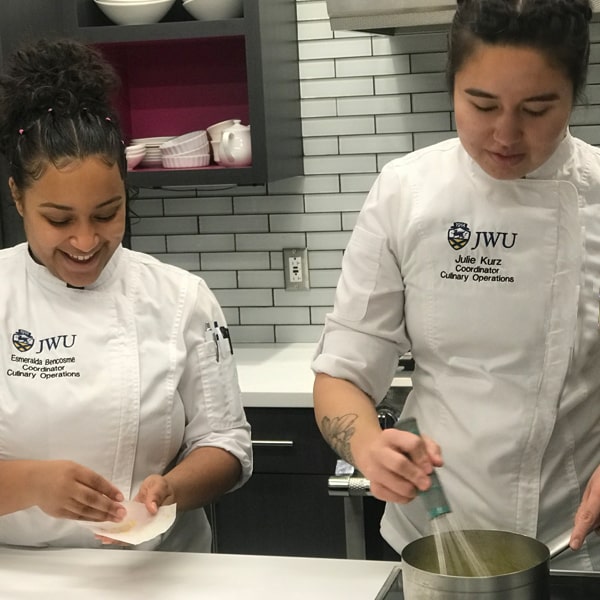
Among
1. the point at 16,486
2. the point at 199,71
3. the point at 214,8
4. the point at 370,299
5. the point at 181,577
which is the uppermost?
the point at 214,8

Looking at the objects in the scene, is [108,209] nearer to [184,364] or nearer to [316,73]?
[184,364]

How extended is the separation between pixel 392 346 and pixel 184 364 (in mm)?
365

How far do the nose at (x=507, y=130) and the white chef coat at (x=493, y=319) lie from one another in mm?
192

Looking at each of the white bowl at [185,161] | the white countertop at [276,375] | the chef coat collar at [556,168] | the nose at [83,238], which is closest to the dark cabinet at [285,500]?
the white countertop at [276,375]

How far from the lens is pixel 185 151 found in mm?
3086

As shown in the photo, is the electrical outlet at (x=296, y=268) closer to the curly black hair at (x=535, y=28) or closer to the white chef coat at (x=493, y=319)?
the white chef coat at (x=493, y=319)

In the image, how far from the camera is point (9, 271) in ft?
6.01

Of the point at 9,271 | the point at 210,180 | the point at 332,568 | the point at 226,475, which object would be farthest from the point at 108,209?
the point at 210,180

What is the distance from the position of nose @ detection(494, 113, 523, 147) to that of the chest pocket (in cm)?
29

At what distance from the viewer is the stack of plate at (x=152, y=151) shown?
3.16 meters

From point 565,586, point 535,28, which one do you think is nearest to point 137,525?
point 565,586

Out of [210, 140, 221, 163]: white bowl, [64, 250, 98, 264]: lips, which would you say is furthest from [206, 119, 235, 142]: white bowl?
[64, 250, 98, 264]: lips

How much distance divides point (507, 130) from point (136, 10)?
1936 mm

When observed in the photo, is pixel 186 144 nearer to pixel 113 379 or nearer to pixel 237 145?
pixel 237 145
